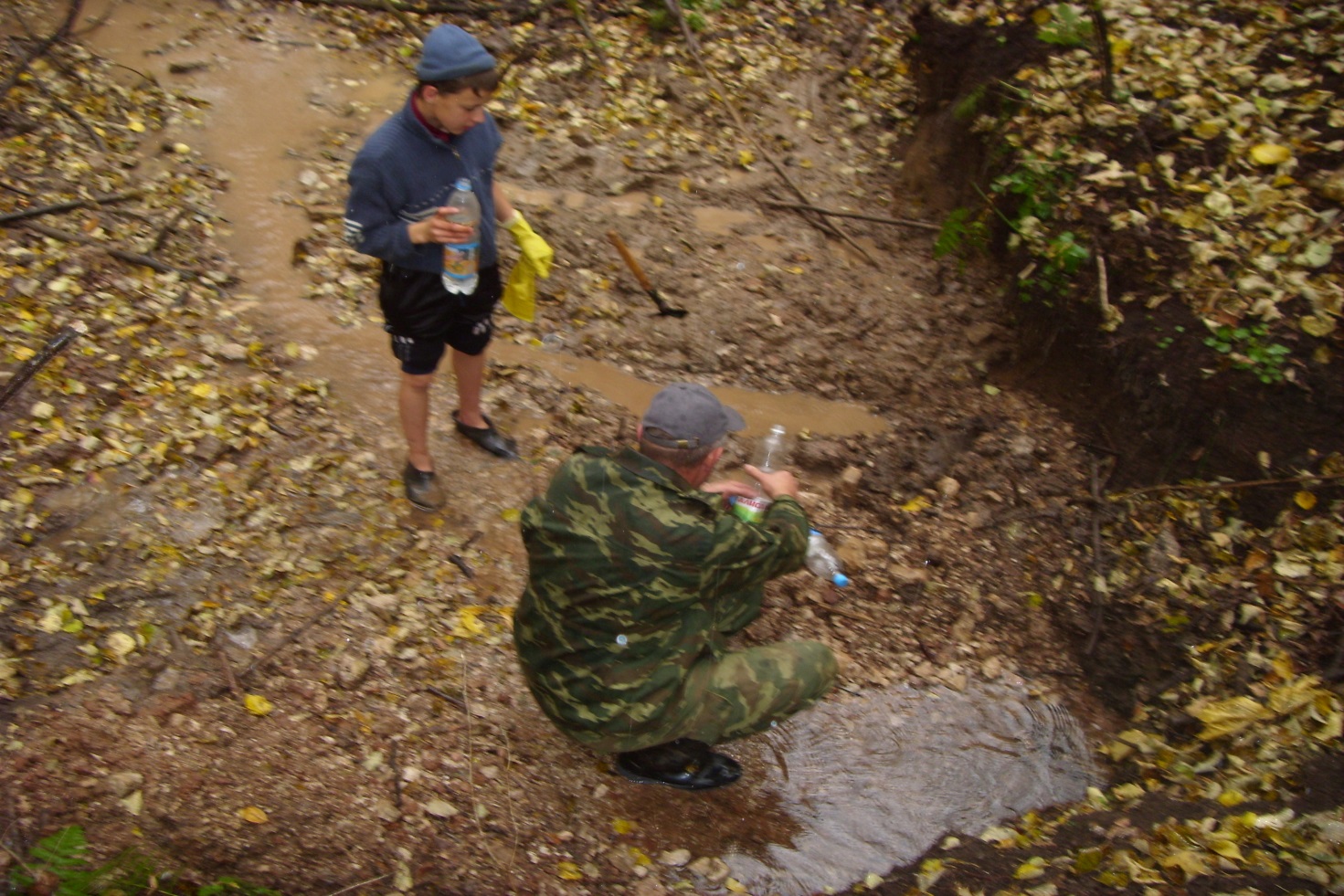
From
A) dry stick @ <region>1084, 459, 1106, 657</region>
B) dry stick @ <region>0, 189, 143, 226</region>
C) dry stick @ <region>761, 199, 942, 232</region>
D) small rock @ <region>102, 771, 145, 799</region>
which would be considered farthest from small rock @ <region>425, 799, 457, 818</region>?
dry stick @ <region>761, 199, 942, 232</region>

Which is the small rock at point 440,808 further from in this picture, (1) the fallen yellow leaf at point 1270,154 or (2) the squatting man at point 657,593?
(1) the fallen yellow leaf at point 1270,154

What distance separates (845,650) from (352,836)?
238 centimetres

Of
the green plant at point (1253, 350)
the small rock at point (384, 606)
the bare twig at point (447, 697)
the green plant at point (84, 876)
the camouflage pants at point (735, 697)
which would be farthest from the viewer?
the green plant at point (1253, 350)

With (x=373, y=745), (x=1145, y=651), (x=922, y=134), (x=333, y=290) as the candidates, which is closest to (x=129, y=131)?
(x=333, y=290)

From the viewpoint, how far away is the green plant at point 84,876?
2896 millimetres

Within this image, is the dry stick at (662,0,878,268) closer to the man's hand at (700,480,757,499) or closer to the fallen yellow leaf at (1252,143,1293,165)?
the fallen yellow leaf at (1252,143,1293,165)

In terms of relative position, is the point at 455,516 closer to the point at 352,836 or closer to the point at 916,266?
the point at 352,836

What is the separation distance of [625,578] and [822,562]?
207 centimetres

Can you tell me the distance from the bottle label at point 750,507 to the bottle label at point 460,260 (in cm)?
148

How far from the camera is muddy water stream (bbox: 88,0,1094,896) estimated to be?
3.79m

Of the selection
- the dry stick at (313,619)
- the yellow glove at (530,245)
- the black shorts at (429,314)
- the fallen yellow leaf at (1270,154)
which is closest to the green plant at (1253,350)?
the fallen yellow leaf at (1270,154)

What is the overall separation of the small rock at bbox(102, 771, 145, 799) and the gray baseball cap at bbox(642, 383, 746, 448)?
2243mm

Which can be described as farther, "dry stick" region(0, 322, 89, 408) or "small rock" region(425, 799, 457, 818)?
"dry stick" region(0, 322, 89, 408)

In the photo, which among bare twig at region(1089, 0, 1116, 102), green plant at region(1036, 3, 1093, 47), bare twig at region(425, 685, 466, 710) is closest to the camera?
bare twig at region(425, 685, 466, 710)
